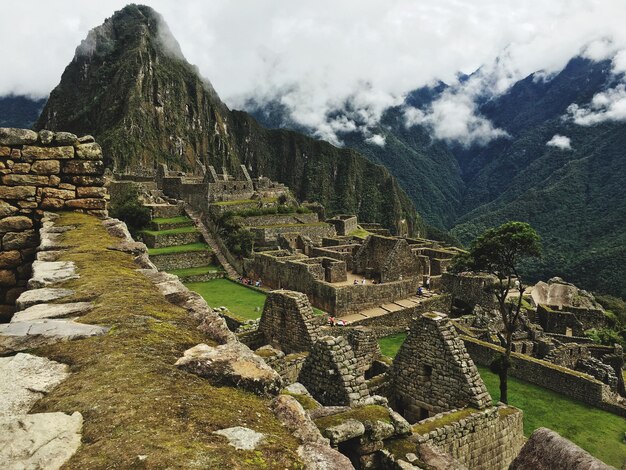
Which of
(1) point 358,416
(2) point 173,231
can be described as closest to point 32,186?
(1) point 358,416

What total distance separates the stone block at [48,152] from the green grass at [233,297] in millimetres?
10966

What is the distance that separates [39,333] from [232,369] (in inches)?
48.4

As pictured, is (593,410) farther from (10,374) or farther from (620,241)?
(620,241)

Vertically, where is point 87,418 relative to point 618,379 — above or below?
above

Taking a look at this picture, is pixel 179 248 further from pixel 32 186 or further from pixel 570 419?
pixel 32 186

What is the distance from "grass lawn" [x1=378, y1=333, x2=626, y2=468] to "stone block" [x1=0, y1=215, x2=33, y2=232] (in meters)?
10.7

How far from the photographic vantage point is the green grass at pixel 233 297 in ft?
61.0

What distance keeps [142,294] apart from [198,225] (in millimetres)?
30978

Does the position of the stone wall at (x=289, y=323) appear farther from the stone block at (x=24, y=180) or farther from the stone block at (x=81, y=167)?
the stone block at (x=24, y=180)

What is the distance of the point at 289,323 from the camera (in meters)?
7.68

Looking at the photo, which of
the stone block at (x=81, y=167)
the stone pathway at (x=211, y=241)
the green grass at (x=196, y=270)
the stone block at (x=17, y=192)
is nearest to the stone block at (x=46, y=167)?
the stone block at (x=81, y=167)

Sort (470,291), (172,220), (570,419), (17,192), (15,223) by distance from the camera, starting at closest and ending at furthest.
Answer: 1. (15,223)
2. (17,192)
3. (570,419)
4. (470,291)
5. (172,220)

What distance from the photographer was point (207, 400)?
2268 millimetres

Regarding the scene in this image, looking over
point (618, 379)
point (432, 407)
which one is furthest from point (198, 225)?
point (432, 407)
